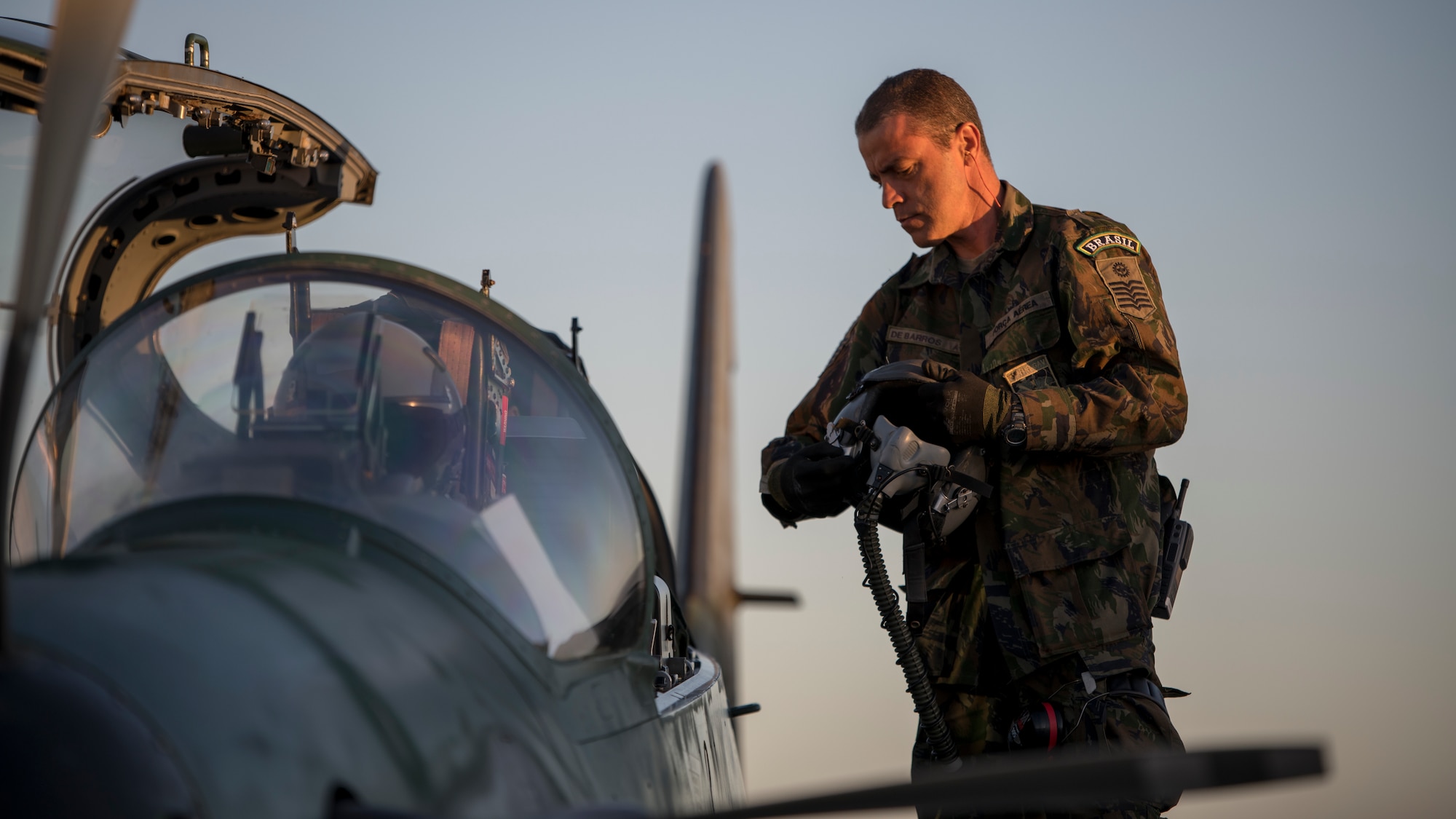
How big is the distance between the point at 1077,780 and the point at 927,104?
8.67ft

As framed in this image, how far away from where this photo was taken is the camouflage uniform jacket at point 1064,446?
315 centimetres

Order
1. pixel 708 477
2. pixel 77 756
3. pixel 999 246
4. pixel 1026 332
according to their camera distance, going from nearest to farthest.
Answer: pixel 77 756 → pixel 1026 332 → pixel 999 246 → pixel 708 477

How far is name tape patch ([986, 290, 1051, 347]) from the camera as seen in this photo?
11.1ft

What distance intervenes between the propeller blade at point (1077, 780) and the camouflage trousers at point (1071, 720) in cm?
173

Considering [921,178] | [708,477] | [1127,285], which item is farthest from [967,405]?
[708,477]

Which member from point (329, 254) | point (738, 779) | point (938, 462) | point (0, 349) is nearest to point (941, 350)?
point (938, 462)

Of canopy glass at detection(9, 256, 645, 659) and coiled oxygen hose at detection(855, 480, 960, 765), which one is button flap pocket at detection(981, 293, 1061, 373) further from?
canopy glass at detection(9, 256, 645, 659)

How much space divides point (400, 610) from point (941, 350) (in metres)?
2.31

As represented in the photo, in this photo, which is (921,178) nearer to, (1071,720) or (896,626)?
(896,626)

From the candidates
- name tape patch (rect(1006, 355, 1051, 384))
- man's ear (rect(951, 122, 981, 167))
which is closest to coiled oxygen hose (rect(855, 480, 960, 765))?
name tape patch (rect(1006, 355, 1051, 384))

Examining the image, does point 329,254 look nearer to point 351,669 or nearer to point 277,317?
point 277,317

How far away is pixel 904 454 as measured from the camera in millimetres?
3172

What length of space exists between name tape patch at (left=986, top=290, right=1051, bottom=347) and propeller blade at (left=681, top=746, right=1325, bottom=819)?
216cm

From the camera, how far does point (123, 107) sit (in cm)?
368
